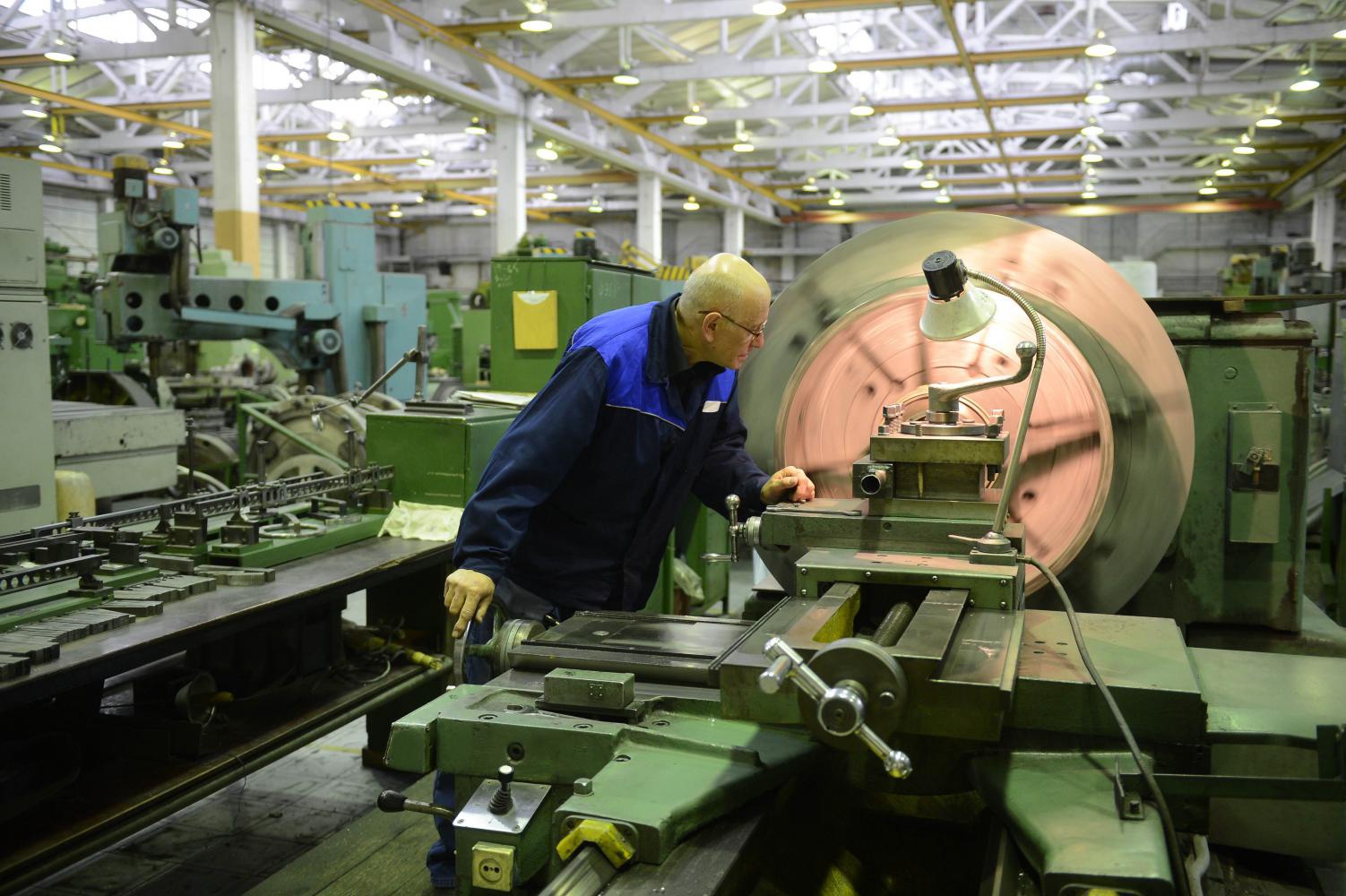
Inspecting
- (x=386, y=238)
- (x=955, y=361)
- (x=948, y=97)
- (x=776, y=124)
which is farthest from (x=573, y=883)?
(x=386, y=238)

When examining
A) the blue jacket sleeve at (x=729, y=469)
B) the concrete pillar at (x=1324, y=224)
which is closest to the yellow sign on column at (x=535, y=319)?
the blue jacket sleeve at (x=729, y=469)

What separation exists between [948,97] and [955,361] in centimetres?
782

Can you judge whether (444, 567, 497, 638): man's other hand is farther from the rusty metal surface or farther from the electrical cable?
the electrical cable

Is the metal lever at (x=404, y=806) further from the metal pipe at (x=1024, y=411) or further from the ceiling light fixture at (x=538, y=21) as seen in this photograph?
the ceiling light fixture at (x=538, y=21)

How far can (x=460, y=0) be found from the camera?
6816 mm

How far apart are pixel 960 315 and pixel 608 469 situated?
663 millimetres

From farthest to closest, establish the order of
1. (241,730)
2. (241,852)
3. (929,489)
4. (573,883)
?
(241,852), (241,730), (929,489), (573,883)

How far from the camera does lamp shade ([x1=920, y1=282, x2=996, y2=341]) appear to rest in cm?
138

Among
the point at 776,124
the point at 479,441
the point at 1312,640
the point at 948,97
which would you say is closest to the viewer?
the point at 1312,640

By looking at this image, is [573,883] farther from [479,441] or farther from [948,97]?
[948,97]

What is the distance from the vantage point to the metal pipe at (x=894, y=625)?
112 cm

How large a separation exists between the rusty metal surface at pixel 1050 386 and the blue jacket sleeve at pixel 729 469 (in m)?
0.10

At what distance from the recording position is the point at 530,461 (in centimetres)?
168

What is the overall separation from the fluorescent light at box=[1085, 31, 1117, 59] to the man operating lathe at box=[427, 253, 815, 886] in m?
6.19
